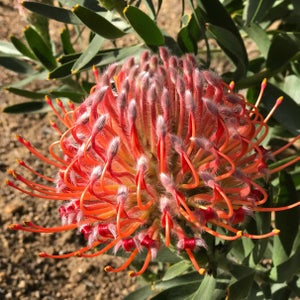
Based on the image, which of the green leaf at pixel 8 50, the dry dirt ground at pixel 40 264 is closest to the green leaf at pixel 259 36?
the green leaf at pixel 8 50

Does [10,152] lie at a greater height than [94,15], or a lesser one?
lesser

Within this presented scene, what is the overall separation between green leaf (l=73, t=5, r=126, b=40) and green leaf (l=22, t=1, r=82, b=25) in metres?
0.18

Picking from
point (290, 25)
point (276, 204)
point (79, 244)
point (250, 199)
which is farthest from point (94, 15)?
point (79, 244)

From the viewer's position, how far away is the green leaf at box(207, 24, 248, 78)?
151cm

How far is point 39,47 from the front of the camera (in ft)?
6.49

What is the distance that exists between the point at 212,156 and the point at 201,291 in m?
0.45

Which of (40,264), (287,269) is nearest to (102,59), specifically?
(287,269)

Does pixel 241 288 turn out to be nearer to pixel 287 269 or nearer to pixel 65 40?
pixel 287 269

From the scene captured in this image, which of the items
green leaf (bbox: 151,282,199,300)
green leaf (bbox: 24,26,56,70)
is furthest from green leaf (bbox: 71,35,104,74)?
green leaf (bbox: 151,282,199,300)

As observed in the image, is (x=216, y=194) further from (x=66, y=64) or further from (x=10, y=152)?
(x=10, y=152)

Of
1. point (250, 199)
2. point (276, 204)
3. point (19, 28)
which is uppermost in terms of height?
point (250, 199)

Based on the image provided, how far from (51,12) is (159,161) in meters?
0.62

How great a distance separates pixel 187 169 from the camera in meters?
1.28

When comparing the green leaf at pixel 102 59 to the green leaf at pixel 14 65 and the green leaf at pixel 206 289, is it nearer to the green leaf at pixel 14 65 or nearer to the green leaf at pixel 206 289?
the green leaf at pixel 14 65
